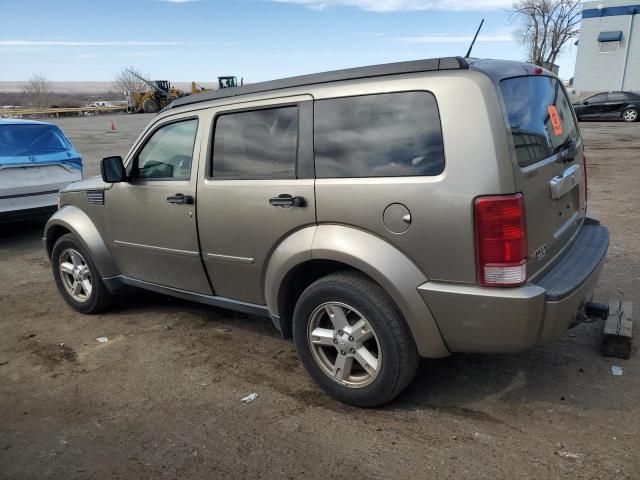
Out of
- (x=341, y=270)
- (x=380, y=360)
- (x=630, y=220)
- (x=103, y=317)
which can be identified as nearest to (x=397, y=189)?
(x=341, y=270)

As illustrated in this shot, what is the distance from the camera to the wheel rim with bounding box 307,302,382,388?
3025 mm

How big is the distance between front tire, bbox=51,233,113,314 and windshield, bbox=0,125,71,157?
3187 mm

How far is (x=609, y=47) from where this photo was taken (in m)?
34.9

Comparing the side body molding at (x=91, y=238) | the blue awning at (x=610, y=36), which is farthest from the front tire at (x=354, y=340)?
the blue awning at (x=610, y=36)

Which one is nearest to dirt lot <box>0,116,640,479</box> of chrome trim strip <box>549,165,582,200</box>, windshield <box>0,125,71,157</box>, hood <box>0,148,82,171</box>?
chrome trim strip <box>549,165,582,200</box>

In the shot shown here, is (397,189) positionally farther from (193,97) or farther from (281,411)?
(193,97)

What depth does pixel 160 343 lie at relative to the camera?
420 cm

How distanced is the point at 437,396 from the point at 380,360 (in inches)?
21.7

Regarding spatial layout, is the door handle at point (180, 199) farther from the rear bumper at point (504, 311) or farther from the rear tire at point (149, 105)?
the rear tire at point (149, 105)

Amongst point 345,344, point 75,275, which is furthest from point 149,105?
point 345,344

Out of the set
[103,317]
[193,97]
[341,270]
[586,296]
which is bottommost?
[103,317]

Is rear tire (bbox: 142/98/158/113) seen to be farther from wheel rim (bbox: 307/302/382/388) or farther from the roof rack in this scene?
wheel rim (bbox: 307/302/382/388)

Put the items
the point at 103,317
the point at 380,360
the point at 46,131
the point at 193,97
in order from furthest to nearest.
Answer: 1. the point at 46,131
2. the point at 103,317
3. the point at 193,97
4. the point at 380,360

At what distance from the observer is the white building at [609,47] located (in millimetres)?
34156
